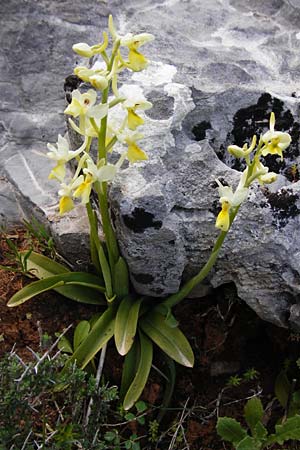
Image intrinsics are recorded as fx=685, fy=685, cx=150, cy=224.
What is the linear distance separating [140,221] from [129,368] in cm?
58

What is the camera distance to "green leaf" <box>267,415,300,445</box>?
2354mm

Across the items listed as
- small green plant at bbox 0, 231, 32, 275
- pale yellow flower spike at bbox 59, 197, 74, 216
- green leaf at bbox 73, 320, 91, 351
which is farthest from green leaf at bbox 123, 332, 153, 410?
pale yellow flower spike at bbox 59, 197, 74, 216

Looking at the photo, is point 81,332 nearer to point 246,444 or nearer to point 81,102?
point 246,444

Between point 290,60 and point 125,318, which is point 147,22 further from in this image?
point 125,318

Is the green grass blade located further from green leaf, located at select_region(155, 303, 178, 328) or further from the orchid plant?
green leaf, located at select_region(155, 303, 178, 328)

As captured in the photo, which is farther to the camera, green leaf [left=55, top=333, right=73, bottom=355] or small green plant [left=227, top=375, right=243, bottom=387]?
small green plant [left=227, top=375, right=243, bottom=387]

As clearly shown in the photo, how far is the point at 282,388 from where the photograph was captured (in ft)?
8.91

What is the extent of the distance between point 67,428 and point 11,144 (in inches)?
59.0

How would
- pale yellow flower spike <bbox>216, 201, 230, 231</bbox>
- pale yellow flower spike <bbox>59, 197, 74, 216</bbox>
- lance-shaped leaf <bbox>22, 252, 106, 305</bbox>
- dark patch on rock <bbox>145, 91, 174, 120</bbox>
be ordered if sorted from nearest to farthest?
pale yellow flower spike <bbox>216, 201, 230, 231</bbox>
pale yellow flower spike <bbox>59, 197, 74, 216</bbox>
dark patch on rock <bbox>145, 91, 174, 120</bbox>
lance-shaped leaf <bbox>22, 252, 106, 305</bbox>

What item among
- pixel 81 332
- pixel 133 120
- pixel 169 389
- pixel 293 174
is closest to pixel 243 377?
pixel 169 389

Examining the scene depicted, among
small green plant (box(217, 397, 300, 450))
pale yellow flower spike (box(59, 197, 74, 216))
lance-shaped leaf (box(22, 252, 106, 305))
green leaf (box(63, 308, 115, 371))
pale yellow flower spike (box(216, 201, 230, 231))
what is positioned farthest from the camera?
lance-shaped leaf (box(22, 252, 106, 305))

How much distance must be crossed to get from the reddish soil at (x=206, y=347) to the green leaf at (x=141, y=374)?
153 mm

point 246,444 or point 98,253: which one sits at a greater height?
point 98,253

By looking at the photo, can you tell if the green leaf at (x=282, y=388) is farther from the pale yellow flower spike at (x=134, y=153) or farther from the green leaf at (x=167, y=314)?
the pale yellow flower spike at (x=134, y=153)
